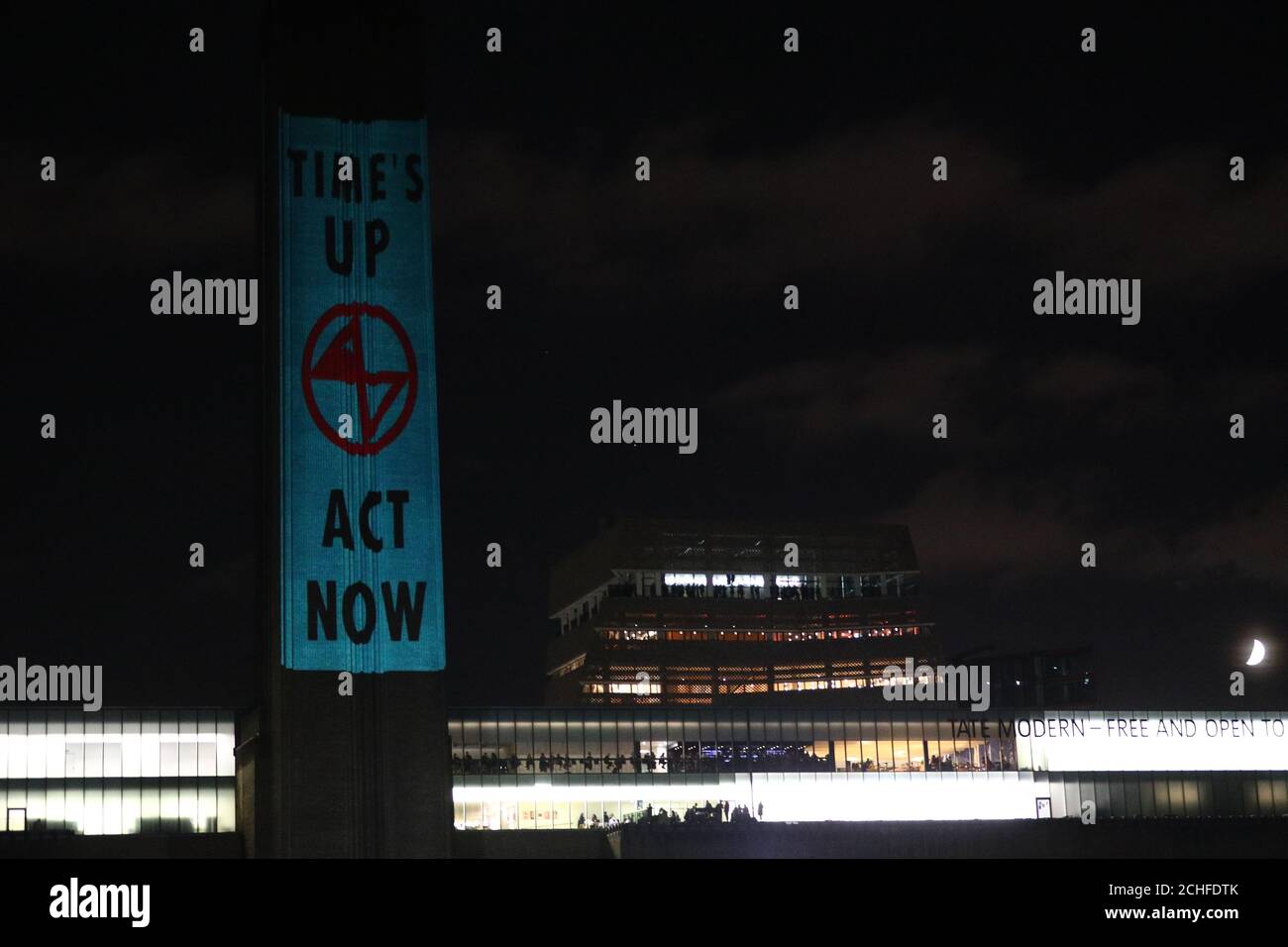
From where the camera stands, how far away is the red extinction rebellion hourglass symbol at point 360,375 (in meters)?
93.8

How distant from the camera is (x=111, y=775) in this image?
338ft

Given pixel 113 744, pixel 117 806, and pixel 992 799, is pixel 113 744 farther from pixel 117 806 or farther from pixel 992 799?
pixel 992 799

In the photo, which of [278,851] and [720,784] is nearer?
[278,851]

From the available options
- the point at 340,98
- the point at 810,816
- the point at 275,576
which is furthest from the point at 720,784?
Answer: the point at 340,98

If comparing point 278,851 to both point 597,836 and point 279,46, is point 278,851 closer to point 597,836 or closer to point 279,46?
point 597,836

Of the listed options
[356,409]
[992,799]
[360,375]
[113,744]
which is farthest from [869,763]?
[113,744]

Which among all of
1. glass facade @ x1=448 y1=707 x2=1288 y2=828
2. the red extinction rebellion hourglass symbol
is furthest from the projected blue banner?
glass facade @ x1=448 y1=707 x2=1288 y2=828

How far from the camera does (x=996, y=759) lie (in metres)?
113

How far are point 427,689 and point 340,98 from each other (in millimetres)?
29913

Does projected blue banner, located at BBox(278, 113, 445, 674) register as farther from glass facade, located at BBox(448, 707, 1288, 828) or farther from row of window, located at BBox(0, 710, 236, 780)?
glass facade, located at BBox(448, 707, 1288, 828)

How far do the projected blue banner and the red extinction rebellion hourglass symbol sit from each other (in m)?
0.07

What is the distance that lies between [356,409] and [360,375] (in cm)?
171

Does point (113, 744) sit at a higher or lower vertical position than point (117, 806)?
higher

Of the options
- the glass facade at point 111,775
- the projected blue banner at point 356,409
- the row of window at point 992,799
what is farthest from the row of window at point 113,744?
the row of window at point 992,799
